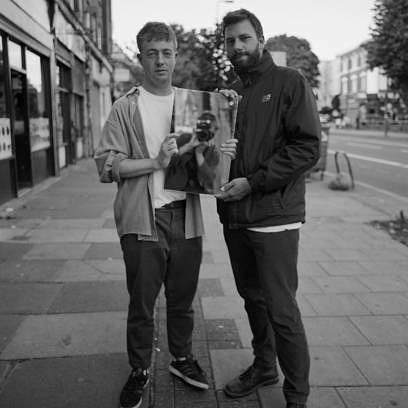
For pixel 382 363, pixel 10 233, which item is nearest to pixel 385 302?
pixel 382 363

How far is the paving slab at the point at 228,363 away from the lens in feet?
9.51

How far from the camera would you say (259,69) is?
233 centimetres

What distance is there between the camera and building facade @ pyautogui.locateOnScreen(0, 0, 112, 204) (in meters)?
8.52

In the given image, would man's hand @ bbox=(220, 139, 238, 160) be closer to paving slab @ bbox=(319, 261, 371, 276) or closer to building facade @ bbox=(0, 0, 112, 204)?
paving slab @ bbox=(319, 261, 371, 276)

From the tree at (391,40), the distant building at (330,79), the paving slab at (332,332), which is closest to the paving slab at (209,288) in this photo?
the paving slab at (332,332)

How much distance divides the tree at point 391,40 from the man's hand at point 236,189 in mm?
25288

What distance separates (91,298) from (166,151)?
2.22 metres

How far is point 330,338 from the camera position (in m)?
3.39

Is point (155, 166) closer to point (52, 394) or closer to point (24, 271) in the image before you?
point (52, 394)

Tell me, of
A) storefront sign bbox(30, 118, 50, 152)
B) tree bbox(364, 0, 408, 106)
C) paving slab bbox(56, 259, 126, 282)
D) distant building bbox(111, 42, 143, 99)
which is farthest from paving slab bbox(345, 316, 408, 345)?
tree bbox(364, 0, 408, 106)

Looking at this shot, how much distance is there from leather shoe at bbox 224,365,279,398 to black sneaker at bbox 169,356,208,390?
0.14 meters

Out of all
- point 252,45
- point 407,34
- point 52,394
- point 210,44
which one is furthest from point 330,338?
point 407,34

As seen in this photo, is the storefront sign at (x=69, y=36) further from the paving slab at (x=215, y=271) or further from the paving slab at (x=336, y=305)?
the paving slab at (x=336, y=305)

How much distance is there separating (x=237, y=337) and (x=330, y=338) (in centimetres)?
64
